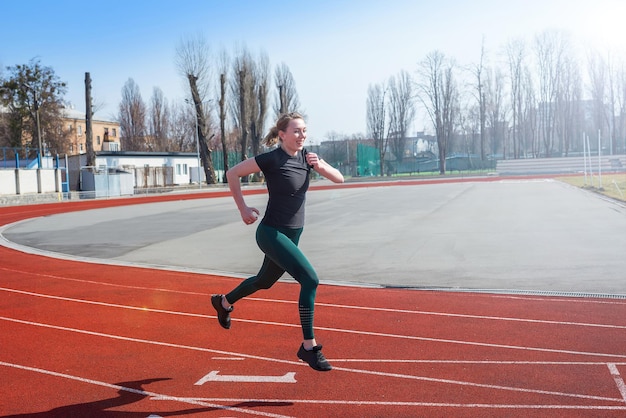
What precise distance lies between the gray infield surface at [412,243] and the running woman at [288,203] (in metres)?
4.37

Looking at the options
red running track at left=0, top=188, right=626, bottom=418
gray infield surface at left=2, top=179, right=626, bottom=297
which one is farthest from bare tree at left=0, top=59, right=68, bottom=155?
red running track at left=0, top=188, right=626, bottom=418

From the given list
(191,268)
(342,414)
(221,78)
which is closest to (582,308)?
(342,414)

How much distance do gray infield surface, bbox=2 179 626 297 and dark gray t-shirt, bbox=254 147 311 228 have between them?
177 inches

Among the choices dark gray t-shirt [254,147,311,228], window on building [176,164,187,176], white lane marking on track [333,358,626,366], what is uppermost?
window on building [176,164,187,176]

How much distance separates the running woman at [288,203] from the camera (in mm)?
4832

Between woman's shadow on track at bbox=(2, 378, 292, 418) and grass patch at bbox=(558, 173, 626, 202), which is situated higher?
grass patch at bbox=(558, 173, 626, 202)

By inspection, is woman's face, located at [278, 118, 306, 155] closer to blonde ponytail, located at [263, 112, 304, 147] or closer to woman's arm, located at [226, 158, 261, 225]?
blonde ponytail, located at [263, 112, 304, 147]

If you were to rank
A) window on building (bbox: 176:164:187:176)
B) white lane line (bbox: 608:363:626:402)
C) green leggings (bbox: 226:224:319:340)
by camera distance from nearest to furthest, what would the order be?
1. white lane line (bbox: 608:363:626:402)
2. green leggings (bbox: 226:224:319:340)
3. window on building (bbox: 176:164:187:176)

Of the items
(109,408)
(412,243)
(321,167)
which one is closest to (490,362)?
(321,167)

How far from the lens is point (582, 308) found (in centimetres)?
733

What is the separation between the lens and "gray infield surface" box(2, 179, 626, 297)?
9.73 m

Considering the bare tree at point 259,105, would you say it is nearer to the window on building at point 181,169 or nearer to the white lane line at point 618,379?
the window on building at point 181,169

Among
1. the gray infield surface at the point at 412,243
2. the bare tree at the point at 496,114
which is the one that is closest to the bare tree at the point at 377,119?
the bare tree at the point at 496,114

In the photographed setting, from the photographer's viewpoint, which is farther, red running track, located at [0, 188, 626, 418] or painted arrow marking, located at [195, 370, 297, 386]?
painted arrow marking, located at [195, 370, 297, 386]
